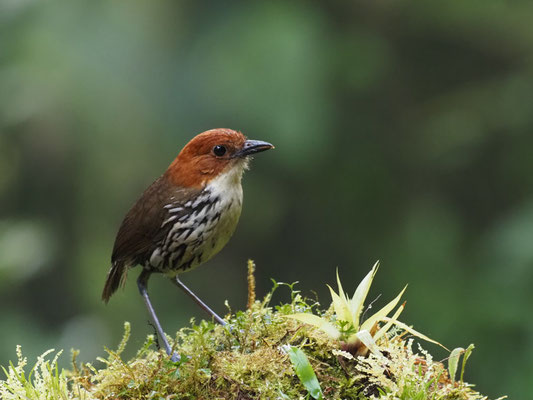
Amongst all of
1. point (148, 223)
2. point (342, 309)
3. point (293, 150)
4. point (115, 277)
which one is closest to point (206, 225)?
point (148, 223)

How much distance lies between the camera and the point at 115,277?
3.93m

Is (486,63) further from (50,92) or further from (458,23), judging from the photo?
(50,92)

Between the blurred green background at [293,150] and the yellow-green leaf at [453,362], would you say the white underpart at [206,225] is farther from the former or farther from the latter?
the yellow-green leaf at [453,362]

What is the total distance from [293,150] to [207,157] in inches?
80.4

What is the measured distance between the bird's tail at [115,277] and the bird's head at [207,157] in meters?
0.55

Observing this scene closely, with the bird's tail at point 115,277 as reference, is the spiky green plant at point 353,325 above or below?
above

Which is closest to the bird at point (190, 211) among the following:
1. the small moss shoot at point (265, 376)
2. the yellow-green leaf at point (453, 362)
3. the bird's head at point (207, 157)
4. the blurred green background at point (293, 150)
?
the bird's head at point (207, 157)

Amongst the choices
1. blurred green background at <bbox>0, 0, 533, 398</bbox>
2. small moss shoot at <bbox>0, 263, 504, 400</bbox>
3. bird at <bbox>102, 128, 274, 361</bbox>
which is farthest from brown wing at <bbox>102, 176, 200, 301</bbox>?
small moss shoot at <bbox>0, 263, 504, 400</bbox>

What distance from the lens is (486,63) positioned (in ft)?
21.8

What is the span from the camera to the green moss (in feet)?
7.95

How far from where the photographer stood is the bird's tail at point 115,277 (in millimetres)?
3846

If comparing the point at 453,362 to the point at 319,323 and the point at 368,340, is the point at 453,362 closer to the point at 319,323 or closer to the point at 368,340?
the point at 368,340

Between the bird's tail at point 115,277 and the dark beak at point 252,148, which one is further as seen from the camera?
the bird's tail at point 115,277

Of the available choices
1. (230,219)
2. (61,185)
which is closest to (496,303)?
(230,219)
